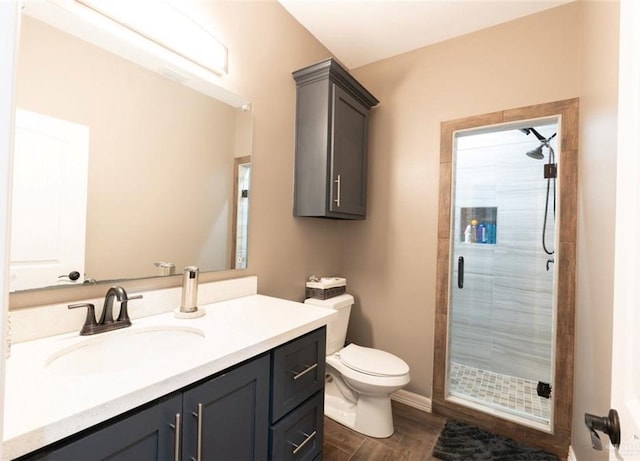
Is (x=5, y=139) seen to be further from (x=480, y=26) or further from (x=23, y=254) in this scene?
(x=480, y=26)

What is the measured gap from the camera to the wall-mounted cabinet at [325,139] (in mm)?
1913

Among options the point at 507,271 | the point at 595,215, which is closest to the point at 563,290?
the point at 595,215

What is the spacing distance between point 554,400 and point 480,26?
7.95 feet

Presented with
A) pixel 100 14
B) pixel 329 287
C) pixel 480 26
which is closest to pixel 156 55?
pixel 100 14

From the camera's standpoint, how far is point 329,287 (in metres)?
2.14

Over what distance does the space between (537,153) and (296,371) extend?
2.75 meters

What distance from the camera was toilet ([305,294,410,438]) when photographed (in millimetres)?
1757

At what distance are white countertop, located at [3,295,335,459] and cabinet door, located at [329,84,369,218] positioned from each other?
104 centimetres

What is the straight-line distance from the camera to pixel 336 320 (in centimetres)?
211

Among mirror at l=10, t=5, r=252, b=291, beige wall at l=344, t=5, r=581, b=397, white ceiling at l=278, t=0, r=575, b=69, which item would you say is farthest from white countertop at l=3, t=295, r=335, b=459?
white ceiling at l=278, t=0, r=575, b=69

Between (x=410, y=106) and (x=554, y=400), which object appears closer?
(x=554, y=400)

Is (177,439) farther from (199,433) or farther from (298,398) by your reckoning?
(298,398)

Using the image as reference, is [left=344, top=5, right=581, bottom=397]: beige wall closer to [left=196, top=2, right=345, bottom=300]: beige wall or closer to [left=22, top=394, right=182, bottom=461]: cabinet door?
[left=196, top=2, right=345, bottom=300]: beige wall

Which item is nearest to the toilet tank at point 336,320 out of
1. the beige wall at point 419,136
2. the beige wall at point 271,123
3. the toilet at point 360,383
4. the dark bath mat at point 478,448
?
the toilet at point 360,383
